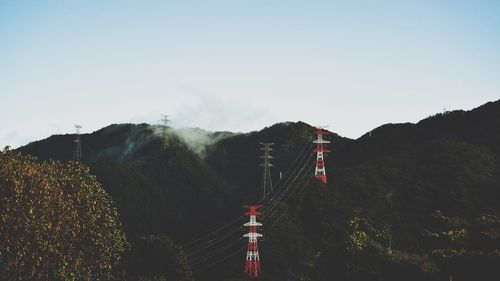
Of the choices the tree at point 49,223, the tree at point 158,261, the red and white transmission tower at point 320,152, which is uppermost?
the red and white transmission tower at point 320,152

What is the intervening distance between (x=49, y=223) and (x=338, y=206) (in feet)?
246

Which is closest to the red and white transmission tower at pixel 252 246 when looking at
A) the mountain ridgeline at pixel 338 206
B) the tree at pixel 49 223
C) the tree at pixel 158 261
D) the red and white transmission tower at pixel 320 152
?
the mountain ridgeline at pixel 338 206

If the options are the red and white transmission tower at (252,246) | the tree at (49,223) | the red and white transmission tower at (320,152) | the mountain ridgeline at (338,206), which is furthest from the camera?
the red and white transmission tower at (320,152)

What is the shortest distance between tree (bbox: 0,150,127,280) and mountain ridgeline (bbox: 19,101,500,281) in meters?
20.1

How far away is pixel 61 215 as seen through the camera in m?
29.1

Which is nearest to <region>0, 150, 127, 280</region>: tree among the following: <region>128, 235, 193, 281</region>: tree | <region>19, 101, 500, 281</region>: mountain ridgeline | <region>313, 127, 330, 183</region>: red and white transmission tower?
<region>19, 101, 500, 281</region>: mountain ridgeline

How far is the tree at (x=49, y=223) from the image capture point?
87.6 ft

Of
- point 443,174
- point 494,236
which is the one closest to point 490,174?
point 443,174

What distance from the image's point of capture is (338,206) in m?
95.8

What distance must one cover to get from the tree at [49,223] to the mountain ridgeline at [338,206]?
2006cm

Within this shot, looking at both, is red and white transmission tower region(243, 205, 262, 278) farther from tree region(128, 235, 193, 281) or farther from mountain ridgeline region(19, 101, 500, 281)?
tree region(128, 235, 193, 281)

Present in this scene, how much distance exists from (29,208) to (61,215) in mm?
2376

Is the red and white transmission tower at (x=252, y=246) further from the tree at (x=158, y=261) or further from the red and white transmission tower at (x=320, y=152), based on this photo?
the red and white transmission tower at (x=320, y=152)

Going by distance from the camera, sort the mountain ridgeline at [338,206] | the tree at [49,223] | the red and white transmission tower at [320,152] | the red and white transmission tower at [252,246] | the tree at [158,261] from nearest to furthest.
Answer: the tree at [49,223], the mountain ridgeline at [338,206], the tree at [158,261], the red and white transmission tower at [252,246], the red and white transmission tower at [320,152]
